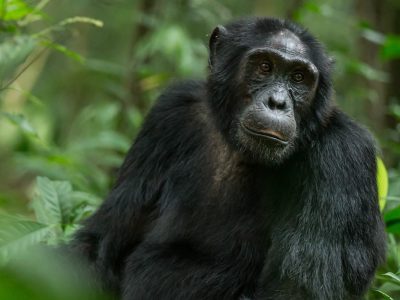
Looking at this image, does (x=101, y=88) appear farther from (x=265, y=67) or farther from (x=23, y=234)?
(x=23, y=234)

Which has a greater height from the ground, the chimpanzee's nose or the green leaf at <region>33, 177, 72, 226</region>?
the chimpanzee's nose

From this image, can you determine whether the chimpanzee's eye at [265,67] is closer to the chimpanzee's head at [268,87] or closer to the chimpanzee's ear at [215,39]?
the chimpanzee's head at [268,87]

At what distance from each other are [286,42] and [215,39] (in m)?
0.68

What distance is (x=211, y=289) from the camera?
3846 millimetres

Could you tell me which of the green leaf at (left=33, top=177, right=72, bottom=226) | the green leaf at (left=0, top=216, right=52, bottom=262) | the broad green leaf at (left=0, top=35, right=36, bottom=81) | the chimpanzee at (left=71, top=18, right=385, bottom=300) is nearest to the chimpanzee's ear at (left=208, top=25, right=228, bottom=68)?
the chimpanzee at (left=71, top=18, right=385, bottom=300)

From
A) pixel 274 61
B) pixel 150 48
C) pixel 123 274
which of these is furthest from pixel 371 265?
pixel 150 48

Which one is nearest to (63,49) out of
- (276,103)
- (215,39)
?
(215,39)

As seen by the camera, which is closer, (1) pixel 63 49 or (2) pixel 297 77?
(2) pixel 297 77

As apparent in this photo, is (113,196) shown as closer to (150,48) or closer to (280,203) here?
(280,203)

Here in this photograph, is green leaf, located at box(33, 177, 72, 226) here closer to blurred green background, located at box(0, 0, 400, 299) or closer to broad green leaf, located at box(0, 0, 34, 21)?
blurred green background, located at box(0, 0, 400, 299)

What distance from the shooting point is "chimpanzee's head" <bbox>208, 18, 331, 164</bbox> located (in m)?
3.68

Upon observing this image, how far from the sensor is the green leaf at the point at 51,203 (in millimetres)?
4516

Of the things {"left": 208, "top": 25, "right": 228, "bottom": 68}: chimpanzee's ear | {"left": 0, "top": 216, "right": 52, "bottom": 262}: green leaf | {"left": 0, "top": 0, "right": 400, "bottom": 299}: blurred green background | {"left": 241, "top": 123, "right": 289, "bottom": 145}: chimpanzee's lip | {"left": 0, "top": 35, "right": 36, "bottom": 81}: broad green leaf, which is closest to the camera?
{"left": 0, "top": 216, "right": 52, "bottom": 262}: green leaf

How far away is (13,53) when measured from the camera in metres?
3.98
